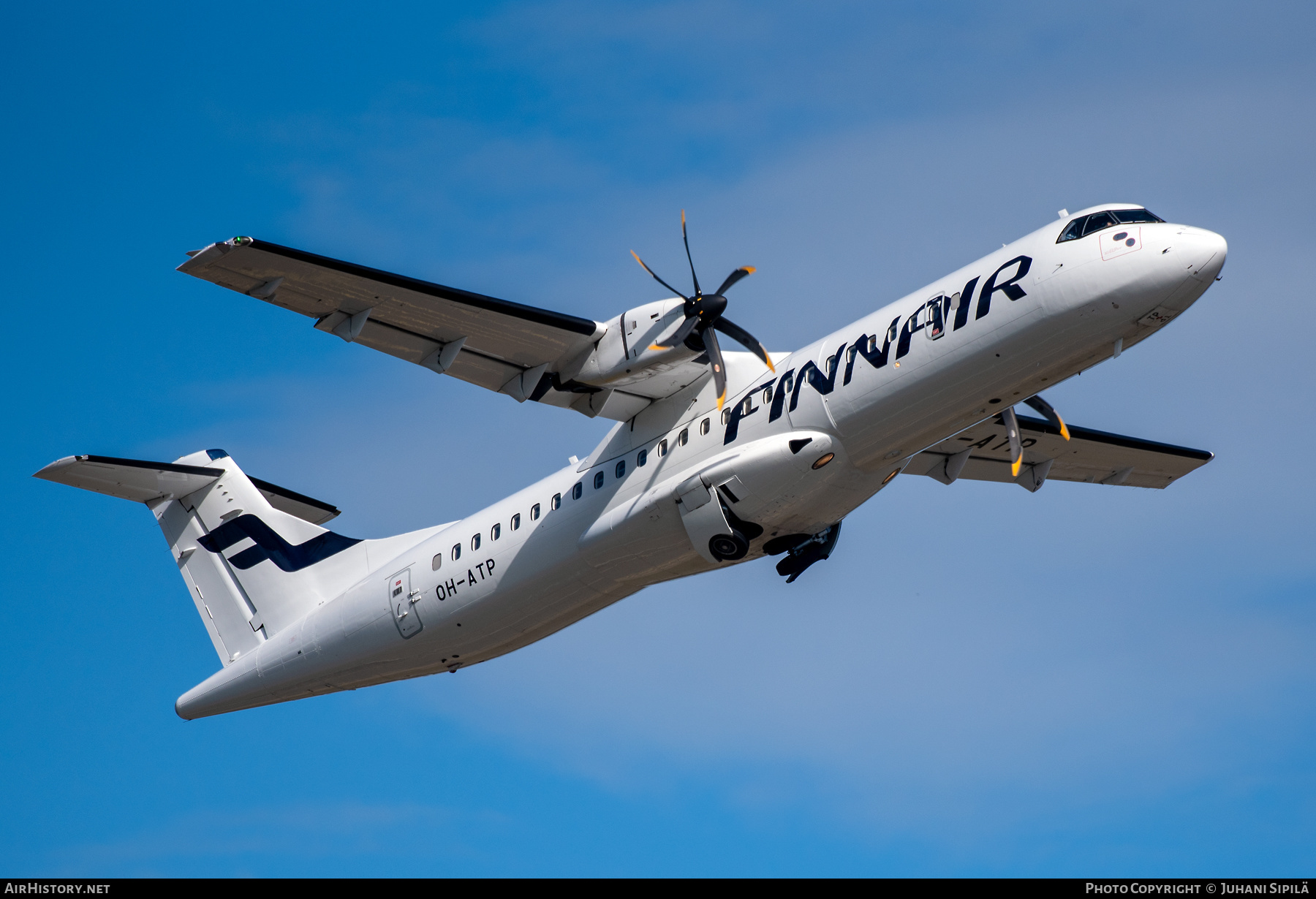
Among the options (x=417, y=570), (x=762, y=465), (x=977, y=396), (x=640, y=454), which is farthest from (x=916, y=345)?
(x=417, y=570)

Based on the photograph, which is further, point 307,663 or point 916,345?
point 307,663

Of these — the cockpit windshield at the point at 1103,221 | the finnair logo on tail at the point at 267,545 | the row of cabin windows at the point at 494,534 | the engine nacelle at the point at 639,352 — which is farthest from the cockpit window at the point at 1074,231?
the finnair logo on tail at the point at 267,545

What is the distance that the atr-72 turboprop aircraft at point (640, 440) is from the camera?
15.8 meters

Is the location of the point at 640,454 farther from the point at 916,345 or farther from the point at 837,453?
the point at 916,345

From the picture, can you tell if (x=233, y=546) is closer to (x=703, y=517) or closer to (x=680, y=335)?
(x=703, y=517)

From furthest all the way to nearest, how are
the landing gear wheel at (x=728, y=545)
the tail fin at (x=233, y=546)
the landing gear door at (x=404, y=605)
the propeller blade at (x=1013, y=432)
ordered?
the tail fin at (x=233, y=546), the landing gear door at (x=404, y=605), the propeller blade at (x=1013, y=432), the landing gear wheel at (x=728, y=545)

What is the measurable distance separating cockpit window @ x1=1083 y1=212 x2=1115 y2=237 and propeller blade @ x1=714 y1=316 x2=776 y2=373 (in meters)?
4.39

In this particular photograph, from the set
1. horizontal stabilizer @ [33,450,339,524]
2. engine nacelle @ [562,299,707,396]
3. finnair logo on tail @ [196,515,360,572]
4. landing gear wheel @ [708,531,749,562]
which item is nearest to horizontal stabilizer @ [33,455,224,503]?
horizontal stabilizer @ [33,450,339,524]

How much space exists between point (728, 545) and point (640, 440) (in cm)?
229

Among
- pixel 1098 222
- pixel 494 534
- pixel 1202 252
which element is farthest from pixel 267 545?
pixel 1202 252

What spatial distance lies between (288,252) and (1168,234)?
10689mm

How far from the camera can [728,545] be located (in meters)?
17.4

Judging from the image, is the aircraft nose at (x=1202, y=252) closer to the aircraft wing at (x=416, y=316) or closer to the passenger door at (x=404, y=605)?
the aircraft wing at (x=416, y=316)

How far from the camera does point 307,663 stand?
2062 centimetres
